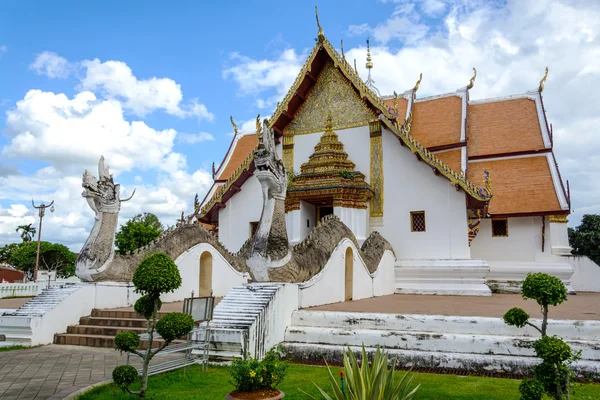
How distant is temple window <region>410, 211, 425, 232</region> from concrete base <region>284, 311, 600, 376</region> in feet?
20.6

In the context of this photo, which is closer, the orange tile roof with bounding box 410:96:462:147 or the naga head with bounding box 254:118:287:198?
the naga head with bounding box 254:118:287:198

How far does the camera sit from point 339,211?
452 inches

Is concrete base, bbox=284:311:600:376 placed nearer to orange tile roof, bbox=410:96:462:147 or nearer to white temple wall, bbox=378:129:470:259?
white temple wall, bbox=378:129:470:259

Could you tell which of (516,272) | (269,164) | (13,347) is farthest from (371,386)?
(516,272)

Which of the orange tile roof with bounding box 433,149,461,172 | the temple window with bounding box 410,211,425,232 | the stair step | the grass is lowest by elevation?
the grass

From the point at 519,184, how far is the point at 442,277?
3.47 meters

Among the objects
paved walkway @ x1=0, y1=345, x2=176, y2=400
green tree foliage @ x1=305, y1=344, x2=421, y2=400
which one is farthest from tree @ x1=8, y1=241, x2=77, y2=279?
green tree foliage @ x1=305, y1=344, x2=421, y2=400

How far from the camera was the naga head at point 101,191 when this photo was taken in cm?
805

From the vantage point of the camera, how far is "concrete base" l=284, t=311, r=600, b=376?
4840 mm

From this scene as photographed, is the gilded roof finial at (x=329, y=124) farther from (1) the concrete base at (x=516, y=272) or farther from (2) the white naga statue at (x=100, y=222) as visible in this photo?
(2) the white naga statue at (x=100, y=222)

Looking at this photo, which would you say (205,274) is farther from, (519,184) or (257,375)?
(519,184)

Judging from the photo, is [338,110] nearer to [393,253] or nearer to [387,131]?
[387,131]

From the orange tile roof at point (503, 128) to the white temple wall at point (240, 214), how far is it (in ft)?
20.2

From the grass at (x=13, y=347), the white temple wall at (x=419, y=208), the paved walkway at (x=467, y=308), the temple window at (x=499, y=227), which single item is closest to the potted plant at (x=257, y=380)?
the paved walkway at (x=467, y=308)
